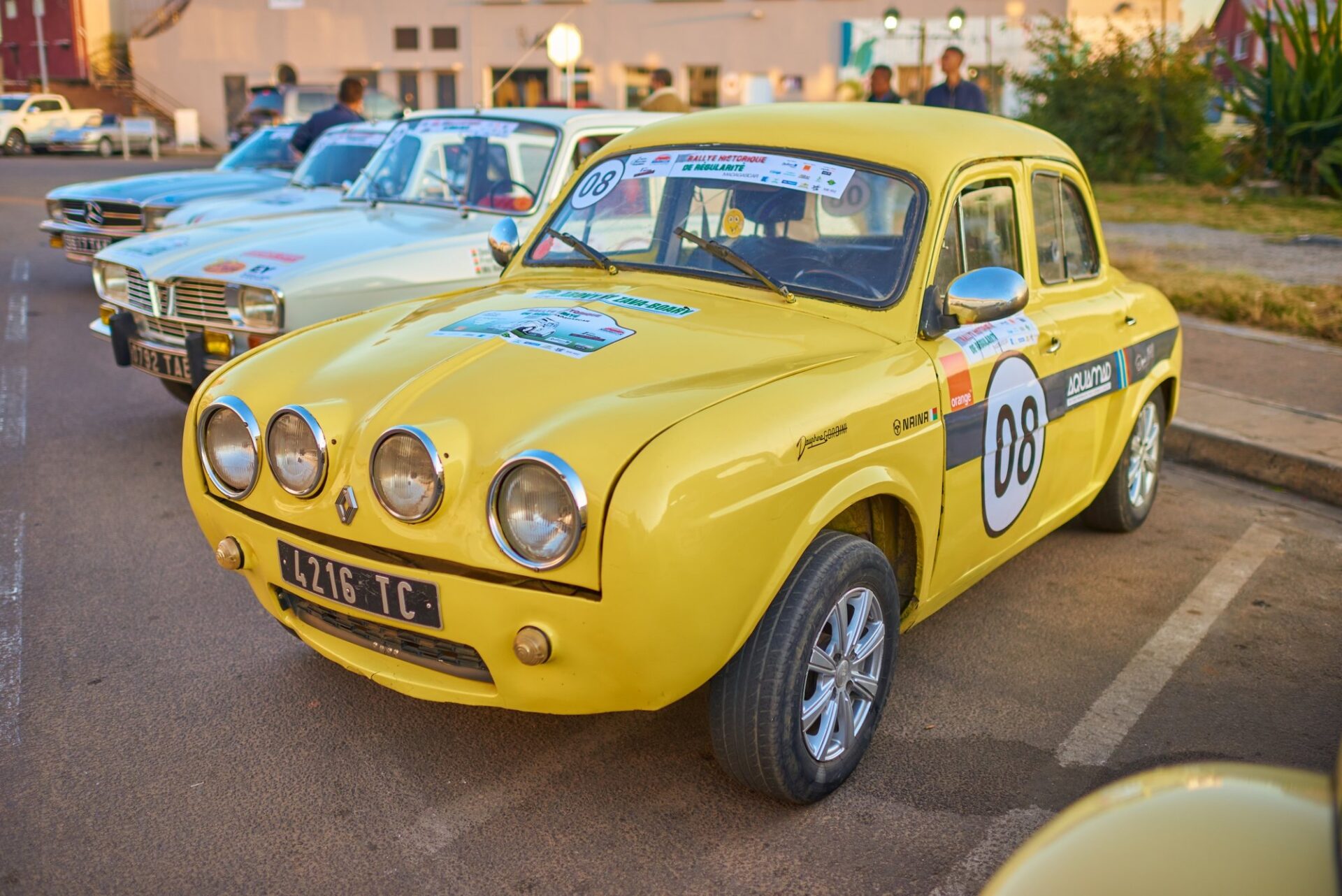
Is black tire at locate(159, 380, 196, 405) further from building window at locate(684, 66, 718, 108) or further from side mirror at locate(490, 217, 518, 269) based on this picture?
building window at locate(684, 66, 718, 108)

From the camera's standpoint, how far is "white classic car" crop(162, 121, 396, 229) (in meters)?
8.43

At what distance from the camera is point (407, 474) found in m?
2.89

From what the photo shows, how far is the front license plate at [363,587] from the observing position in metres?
2.87

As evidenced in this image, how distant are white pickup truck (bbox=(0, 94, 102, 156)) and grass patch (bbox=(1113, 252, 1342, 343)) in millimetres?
33376

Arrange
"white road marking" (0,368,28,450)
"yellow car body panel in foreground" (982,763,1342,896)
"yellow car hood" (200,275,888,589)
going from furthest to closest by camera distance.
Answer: "white road marking" (0,368,28,450), "yellow car hood" (200,275,888,589), "yellow car body panel in foreground" (982,763,1342,896)

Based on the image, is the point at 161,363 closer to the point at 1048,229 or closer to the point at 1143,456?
the point at 1048,229

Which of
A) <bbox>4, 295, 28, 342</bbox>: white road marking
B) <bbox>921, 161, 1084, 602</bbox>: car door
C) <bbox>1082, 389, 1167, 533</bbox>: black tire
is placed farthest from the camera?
<bbox>4, 295, 28, 342</bbox>: white road marking

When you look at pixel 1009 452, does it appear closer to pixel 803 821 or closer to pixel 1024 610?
pixel 1024 610

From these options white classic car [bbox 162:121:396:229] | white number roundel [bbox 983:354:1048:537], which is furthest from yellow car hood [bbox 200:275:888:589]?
white classic car [bbox 162:121:396:229]

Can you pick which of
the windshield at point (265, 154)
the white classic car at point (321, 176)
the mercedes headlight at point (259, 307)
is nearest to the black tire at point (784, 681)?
the mercedes headlight at point (259, 307)

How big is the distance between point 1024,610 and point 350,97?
8.32m

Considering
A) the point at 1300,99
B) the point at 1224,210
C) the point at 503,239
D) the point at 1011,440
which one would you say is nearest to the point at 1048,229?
the point at 1011,440

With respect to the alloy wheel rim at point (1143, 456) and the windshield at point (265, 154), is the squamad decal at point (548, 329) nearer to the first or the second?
the alloy wheel rim at point (1143, 456)

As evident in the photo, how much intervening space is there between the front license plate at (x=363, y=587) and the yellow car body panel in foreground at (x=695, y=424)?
0.03m
